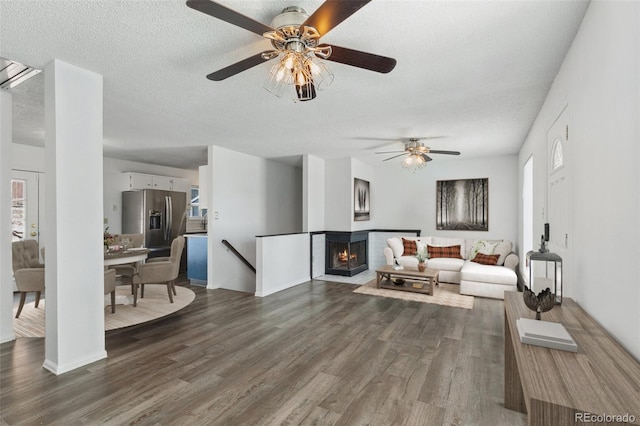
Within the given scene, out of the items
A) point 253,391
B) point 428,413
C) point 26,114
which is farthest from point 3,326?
point 428,413

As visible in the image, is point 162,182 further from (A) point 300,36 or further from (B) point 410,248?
(A) point 300,36

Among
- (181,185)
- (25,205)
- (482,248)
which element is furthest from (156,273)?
(482,248)

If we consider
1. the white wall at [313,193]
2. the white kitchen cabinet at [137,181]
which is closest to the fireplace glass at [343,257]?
the white wall at [313,193]

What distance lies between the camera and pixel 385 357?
9.26 feet

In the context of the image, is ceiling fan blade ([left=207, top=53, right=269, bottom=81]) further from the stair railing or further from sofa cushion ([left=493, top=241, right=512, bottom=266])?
sofa cushion ([left=493, top=241, right=512, bottom=266])

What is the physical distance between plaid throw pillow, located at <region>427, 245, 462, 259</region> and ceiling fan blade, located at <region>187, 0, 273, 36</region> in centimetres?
575

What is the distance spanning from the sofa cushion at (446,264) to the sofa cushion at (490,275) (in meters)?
0.54

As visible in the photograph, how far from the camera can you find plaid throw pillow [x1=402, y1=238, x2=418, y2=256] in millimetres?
6625

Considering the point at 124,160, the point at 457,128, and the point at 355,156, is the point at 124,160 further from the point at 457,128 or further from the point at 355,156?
the point at 457,128

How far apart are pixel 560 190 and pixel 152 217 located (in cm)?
687

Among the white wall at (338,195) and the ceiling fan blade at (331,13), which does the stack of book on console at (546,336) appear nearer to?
the ceiling fan blade at (331,13)

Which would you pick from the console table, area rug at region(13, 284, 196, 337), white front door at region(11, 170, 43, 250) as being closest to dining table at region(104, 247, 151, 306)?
area rug at region(13, 284, 196, 337)

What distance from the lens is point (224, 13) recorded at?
1525 mm

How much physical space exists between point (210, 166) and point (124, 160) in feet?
8.58
